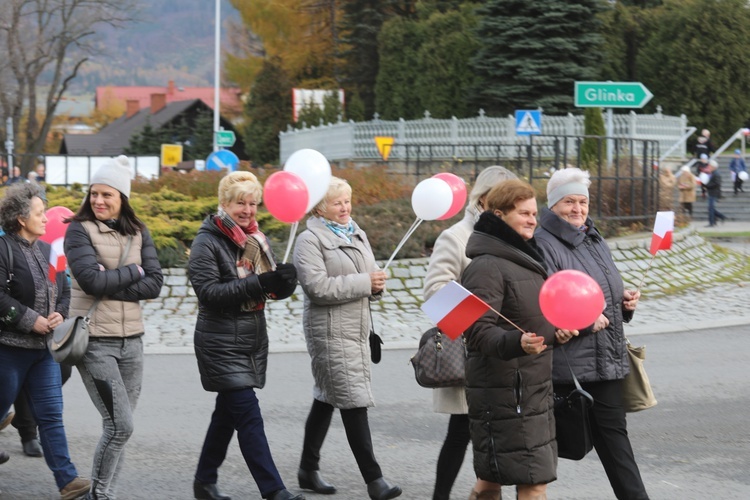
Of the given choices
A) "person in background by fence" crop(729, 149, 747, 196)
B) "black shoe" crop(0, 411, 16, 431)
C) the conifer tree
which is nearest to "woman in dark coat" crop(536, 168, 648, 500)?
"black shoe" crop(0, 411, 16, 431)

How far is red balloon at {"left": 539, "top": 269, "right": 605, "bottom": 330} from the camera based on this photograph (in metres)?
4.18

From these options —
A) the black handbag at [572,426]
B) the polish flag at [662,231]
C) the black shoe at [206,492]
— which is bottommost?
the black shoe at [206,492]

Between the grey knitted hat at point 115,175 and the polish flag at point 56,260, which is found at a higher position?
the grey knitted hat at point 115,175

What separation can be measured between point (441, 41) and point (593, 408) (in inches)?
1411

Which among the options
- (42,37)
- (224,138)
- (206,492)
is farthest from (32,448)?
(42,37)

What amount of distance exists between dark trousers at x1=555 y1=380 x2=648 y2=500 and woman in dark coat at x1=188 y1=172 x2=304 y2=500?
1.59 metres

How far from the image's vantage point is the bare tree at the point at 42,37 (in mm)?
43906

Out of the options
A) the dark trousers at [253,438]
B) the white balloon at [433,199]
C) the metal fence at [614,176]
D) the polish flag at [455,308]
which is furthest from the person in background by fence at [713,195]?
the polish flag at [455,308]

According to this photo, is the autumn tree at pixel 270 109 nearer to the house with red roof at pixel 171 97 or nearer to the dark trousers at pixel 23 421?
the house with red roof at pixel 171 97

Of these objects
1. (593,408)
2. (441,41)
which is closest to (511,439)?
(593,408)

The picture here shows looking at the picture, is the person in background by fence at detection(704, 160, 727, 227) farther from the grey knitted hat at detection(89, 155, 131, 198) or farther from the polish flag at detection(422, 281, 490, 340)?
the polish flag at detection(422, 281, 490, 340)

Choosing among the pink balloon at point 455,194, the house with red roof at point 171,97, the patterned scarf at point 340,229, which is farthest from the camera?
the house with red roof at point 171,97

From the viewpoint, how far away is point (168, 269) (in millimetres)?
13492

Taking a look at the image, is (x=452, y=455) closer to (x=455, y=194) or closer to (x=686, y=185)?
(x=455, y=194)
